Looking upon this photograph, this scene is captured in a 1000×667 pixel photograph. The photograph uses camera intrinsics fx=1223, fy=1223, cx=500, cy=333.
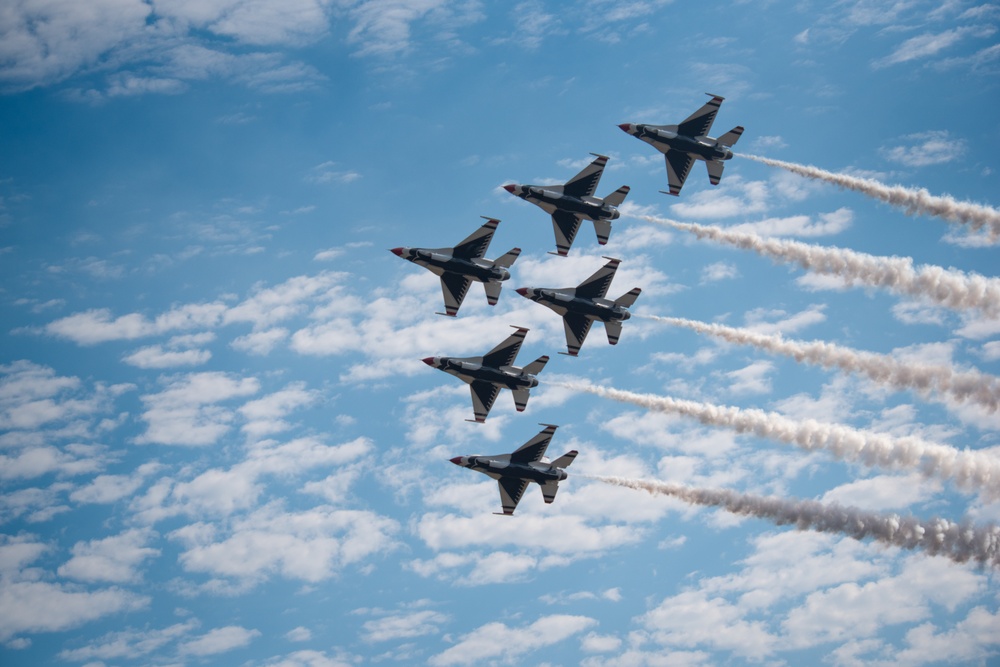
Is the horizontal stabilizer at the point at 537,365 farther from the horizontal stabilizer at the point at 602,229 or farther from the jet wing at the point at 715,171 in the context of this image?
the jet wing at the point at 715,171

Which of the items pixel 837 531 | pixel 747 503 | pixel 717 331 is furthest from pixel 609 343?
pixel 837 531

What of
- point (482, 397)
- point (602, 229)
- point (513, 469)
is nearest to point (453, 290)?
point (482, 397)

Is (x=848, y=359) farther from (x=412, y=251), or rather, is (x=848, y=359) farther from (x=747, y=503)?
(x=412, y=251)

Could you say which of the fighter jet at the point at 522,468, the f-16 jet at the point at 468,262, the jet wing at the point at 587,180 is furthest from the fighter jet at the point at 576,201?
the fighter jet at the point at 522,468

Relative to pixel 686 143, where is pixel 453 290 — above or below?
below

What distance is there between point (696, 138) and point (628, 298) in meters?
15.8

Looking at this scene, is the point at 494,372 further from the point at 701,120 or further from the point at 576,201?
the point at 701,120

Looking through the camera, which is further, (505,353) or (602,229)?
(602,229)

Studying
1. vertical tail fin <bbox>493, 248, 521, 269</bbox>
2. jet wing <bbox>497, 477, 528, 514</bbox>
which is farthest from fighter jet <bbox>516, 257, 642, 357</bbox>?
jet wing <bbox>497, 477, 528, 514</bbox>

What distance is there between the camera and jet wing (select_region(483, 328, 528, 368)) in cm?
9962

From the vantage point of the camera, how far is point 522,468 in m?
98.3

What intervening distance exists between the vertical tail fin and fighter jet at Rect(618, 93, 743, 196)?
15273 millimetres

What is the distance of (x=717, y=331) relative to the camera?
101 metres

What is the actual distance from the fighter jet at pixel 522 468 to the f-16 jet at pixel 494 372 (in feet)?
10.3
